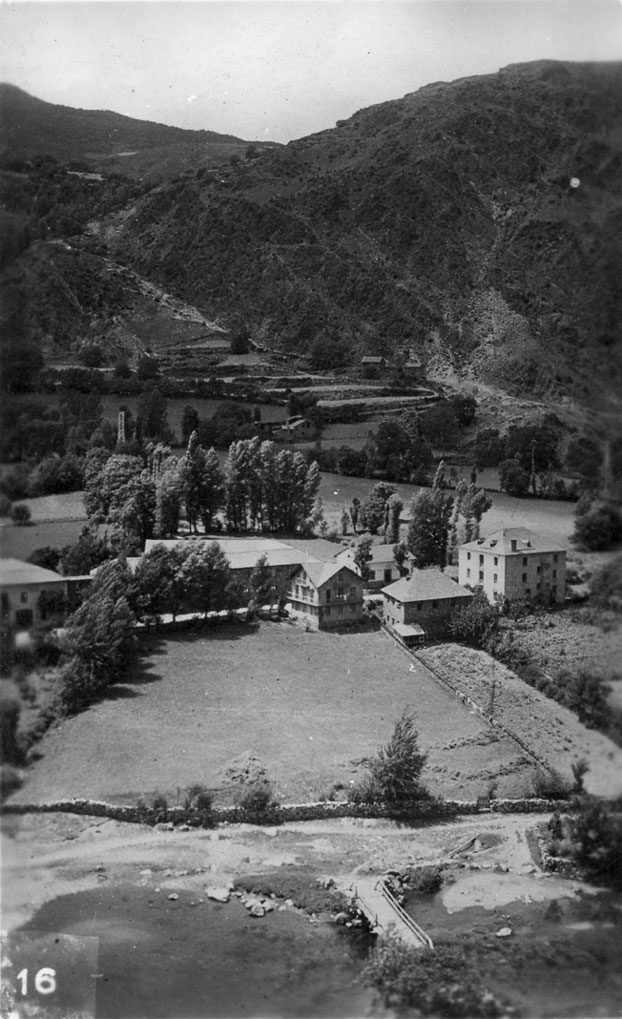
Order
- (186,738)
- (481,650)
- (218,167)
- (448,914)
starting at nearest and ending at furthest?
(448,914)
(186,738)
(481,650)
(218,167)

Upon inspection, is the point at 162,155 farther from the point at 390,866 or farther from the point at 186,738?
the point at 390,866

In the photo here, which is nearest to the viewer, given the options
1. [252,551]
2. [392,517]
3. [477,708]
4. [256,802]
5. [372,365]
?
[256,802]

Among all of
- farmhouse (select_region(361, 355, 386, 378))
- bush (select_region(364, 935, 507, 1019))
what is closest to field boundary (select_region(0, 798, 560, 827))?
bush (select_region(364, 935, 507, 1019))

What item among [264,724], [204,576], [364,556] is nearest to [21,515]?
[204,576]

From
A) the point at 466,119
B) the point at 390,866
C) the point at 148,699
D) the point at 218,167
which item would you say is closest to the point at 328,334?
the point at 218,167

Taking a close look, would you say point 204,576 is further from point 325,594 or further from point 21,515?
point 21,515

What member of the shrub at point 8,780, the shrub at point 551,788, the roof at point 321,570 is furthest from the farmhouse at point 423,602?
the shrub at point 8,780
